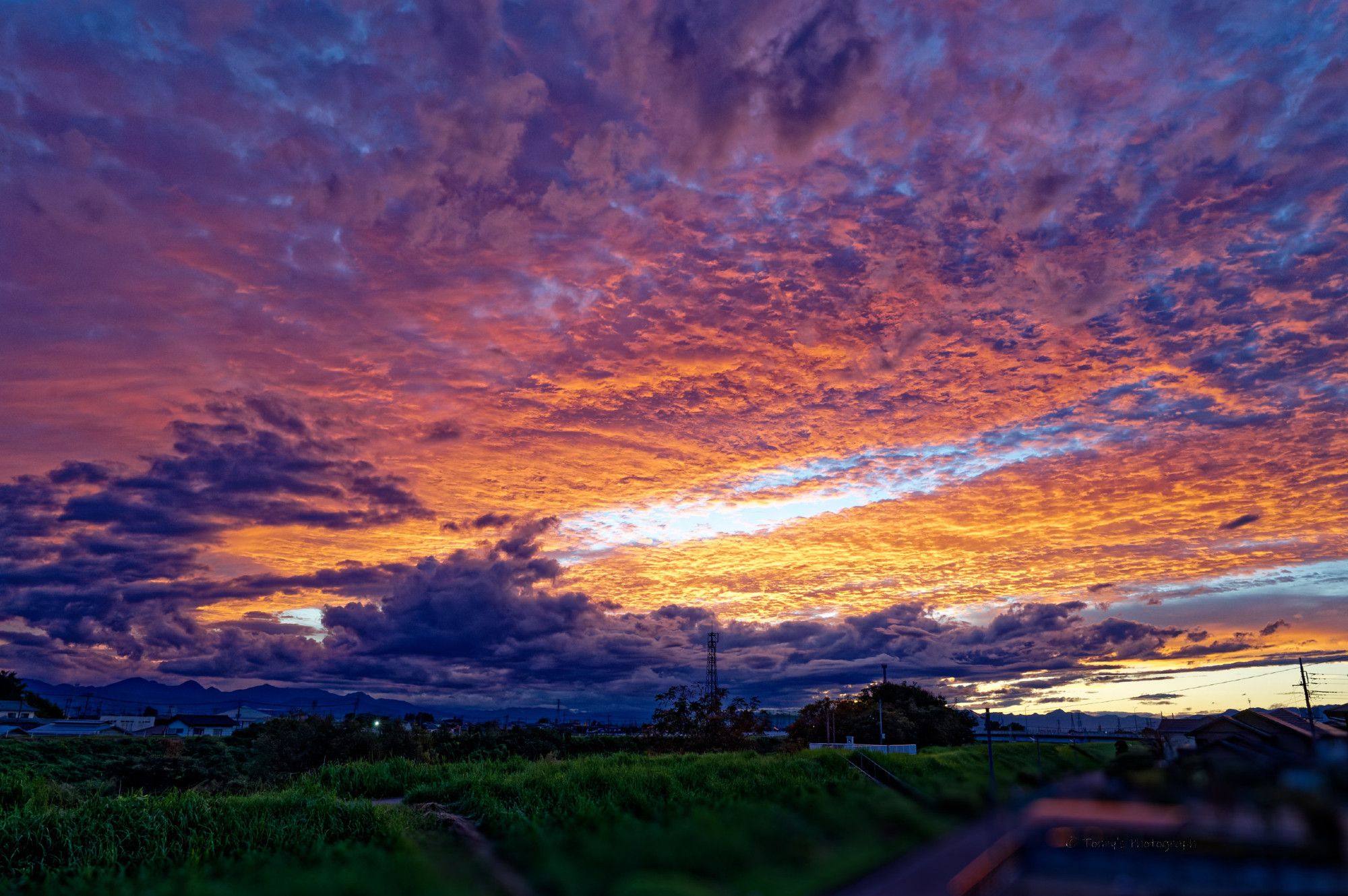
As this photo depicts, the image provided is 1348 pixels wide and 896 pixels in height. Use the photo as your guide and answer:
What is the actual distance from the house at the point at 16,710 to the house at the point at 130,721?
7.73 m

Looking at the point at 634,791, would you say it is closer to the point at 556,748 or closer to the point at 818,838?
the point at 818,838

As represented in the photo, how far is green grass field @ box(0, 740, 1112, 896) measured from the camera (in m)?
3.59

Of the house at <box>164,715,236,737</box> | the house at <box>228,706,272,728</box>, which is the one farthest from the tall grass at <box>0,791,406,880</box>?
the house at <box>228,706,272,728</box>

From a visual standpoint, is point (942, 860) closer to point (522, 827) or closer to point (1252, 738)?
point (1252, 738)

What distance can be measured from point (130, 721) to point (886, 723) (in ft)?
323

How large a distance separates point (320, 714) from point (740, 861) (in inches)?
2139

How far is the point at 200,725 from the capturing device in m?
115

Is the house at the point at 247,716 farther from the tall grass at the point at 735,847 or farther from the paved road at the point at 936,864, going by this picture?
the paved road at the point at 936,864

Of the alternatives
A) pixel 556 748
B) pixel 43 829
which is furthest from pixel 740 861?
pixel 556 748

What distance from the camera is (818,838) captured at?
3.77 metres

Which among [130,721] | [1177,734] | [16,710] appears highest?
[1177,734]

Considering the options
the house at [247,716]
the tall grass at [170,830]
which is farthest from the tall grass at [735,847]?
the house at [247,716]

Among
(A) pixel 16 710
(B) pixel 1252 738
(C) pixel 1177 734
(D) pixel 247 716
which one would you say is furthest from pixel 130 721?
(B) pixel 1252 738

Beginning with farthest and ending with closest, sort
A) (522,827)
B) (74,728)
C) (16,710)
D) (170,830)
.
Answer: (16,710), (74,728), (170,830), (522,827)
